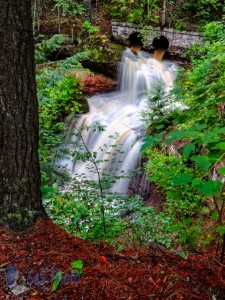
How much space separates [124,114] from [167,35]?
4.69 metres

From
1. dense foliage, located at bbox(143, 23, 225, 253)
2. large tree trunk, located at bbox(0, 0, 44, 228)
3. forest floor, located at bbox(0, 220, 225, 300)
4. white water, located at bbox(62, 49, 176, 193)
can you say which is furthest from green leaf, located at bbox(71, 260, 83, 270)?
white water, located at bbox(62, 49, 176, 193)

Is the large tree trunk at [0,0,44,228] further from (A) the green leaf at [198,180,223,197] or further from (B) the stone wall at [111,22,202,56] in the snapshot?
(B) the stone wall at [111,22,202,56]

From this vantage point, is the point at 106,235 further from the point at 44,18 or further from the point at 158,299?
the point at 44,18

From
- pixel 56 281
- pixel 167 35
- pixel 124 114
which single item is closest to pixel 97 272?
pixel 56 281

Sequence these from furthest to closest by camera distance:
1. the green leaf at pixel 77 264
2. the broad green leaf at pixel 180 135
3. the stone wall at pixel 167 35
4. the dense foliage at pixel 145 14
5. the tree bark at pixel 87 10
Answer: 1. the dense foliage at pixel 145 14
2. the tree bark at pixel 87 10
3. the stone wall at pixel 167 35
4. the green leaf at pixel 77 264
5. the broad green leaf at pixel 180 135

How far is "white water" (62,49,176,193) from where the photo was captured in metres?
7.42

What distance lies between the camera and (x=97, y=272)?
1762 mm

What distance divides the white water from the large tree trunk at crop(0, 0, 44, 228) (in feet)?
16.2

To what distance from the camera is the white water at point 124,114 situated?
7.42 m

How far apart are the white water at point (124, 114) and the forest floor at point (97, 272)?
5.03 metres

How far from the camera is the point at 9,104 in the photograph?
199cm

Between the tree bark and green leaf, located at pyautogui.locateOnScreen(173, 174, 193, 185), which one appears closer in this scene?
green leaf, located at pyautogui.locateOnScreen(173, 174, 193, 185)

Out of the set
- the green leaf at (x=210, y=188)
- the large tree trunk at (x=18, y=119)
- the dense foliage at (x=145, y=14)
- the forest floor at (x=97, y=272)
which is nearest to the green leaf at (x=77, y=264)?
the forest floor at (x=97, y=272)

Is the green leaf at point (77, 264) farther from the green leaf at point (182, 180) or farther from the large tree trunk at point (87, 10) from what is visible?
the large tree trunk at point (87, 10)
